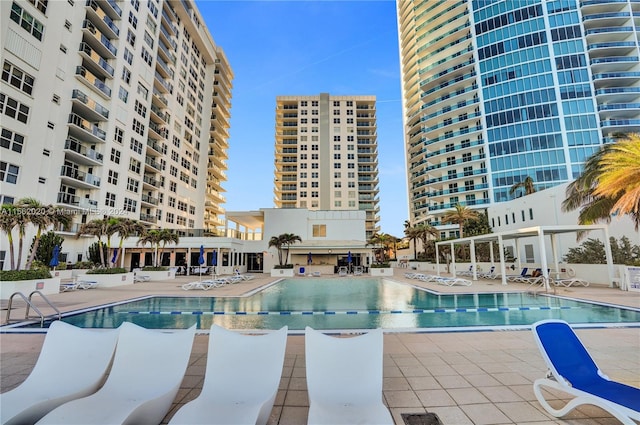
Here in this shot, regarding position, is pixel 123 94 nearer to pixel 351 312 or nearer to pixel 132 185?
pixel 132 185

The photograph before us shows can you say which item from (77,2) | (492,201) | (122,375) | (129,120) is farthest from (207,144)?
(122,375)

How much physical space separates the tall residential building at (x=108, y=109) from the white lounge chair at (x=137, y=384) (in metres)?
24.7

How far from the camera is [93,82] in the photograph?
27797 mm

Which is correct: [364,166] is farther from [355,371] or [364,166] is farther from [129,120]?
[355,371]

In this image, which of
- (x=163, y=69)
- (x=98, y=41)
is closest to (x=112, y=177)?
(x=98, y=41)

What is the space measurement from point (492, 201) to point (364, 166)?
2552 cm

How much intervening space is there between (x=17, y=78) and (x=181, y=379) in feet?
94.1

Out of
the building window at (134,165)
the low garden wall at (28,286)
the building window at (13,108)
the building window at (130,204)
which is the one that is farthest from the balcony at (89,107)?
the low garden wall at (28,286)

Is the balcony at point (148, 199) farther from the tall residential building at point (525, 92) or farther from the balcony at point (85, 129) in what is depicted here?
the tall residential building at point (525, 92)

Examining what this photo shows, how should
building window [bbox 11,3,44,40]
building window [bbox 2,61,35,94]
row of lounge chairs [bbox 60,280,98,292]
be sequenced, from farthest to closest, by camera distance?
building window [bbox 11,3,44,40]
building window [bbox 2,61,35,94]
row of lounge chairs [bbox 60,280,98,292]

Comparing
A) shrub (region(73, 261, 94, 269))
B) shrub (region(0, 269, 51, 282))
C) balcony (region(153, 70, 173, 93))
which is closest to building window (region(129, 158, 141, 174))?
balcony (region(153, 70, 173, 93))

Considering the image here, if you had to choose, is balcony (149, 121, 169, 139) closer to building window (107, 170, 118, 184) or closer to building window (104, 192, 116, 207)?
building window (107, 170, 118, 184)

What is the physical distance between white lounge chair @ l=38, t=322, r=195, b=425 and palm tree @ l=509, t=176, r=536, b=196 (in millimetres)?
→ 41780

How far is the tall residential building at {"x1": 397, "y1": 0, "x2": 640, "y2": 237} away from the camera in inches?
1549
